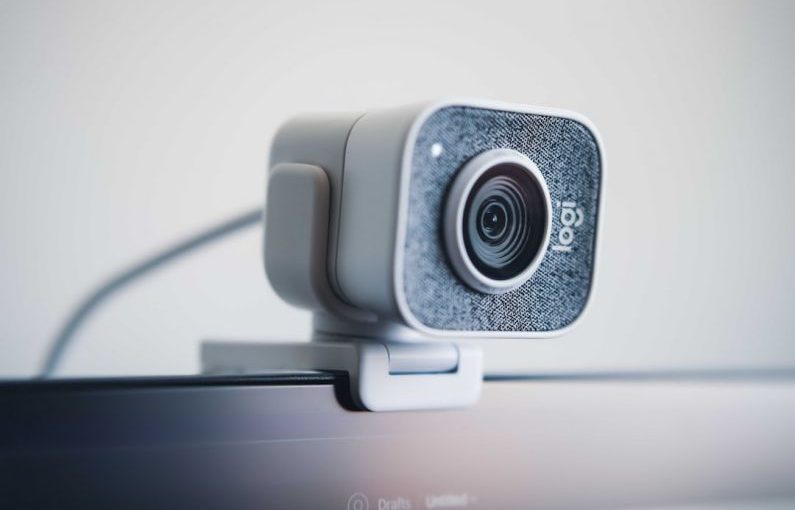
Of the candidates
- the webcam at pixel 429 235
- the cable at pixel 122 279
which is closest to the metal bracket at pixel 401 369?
the webcam at pixel 429 235

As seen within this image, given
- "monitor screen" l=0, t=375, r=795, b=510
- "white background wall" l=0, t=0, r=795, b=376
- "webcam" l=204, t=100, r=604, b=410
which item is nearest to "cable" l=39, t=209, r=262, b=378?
"white background wall" l=0, t=0, r=795, b=376

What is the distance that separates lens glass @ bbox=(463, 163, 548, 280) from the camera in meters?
0.65

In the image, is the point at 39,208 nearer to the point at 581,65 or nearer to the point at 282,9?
the point at 282,9

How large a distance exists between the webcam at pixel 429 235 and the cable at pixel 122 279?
240 mm

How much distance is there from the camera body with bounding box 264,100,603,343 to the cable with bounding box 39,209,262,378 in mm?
245

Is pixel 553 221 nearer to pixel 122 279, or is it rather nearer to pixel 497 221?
pixel 497 221

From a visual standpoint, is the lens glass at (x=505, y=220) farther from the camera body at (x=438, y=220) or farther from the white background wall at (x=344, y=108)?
the white background wall at (x=344, y=108)

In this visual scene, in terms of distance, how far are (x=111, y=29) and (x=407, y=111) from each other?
489mm

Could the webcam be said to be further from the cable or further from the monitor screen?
the cable

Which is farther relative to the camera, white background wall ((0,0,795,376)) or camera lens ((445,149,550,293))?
white background wall ((0,0,795,376))

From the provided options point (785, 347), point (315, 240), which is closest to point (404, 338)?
point (315, 240)

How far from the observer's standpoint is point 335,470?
670mm

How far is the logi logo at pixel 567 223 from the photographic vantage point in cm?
69

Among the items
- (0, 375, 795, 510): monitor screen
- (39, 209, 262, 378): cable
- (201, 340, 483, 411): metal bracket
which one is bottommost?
(0, 375, 795, 510): monitor screen
